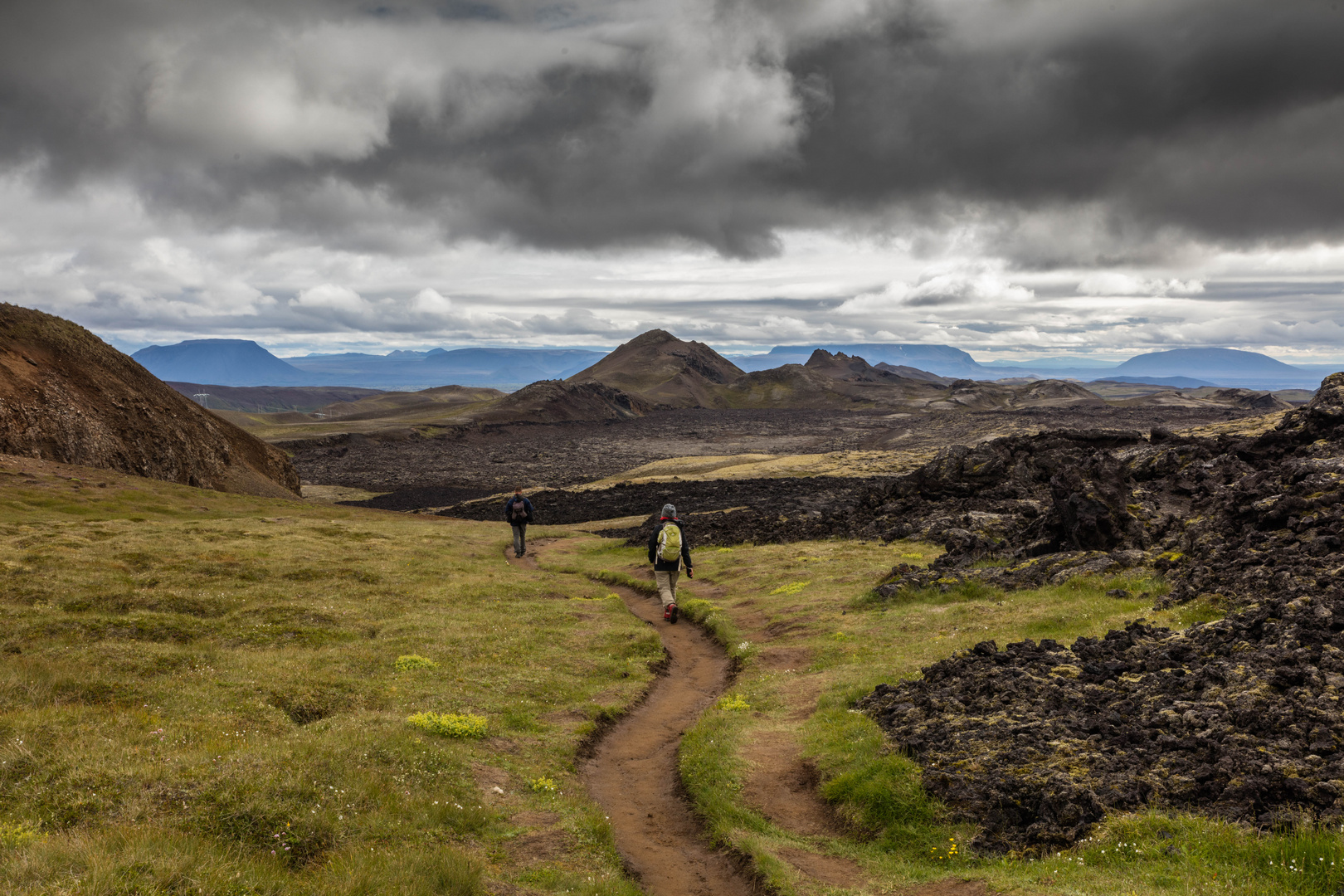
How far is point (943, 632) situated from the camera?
24156 mm

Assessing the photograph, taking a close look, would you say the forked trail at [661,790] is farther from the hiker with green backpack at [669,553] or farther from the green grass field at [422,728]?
the hiker with green backpack at [669,553]

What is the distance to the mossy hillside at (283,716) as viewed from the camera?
31.9ft

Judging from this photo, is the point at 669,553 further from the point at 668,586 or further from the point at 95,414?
the point at 95,414

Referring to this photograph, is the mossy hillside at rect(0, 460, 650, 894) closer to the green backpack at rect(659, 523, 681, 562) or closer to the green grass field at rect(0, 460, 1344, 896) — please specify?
the green grass field at rect(0, 460, 1344, 896)

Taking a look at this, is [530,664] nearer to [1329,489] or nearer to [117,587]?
[117,587]

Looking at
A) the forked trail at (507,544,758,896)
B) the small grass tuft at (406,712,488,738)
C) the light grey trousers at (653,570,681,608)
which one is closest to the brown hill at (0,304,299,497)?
the light grey trousers at (653,570,681,608)

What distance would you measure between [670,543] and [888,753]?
53.8 ft

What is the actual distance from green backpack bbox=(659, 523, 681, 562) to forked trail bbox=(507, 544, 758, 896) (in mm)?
5204

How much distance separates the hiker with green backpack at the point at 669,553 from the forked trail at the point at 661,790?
500 cm

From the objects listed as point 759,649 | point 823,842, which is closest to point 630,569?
point 759,649

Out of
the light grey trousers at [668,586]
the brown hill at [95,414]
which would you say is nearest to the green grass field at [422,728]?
the light grey trousers at [668,586]

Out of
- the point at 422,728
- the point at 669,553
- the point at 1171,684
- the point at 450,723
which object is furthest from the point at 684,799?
the point at 669,553

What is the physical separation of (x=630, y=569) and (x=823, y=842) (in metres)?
33.4

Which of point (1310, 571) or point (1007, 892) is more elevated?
point (1310, 571)
